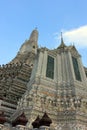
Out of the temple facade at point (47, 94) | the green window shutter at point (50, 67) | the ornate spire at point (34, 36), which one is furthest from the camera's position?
the ornate spire at point (34, 36)

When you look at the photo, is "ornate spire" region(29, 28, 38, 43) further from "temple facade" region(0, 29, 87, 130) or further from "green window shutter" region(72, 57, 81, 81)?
"green window shutter" region(72, 57, 81, 81)

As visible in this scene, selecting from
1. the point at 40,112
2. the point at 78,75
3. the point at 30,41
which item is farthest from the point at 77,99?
the point at 30,41

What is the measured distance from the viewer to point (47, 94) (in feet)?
108

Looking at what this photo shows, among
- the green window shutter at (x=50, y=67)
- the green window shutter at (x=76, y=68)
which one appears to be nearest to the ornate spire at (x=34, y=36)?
the green window shutter at (x=76, y=68)

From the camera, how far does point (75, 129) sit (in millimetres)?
26734

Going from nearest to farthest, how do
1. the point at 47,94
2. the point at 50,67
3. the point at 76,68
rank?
the point at 47,94
the point at 50,67
the point at 76,68

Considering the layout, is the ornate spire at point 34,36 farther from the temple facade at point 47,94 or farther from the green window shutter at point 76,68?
the green window shutter at point 76,68

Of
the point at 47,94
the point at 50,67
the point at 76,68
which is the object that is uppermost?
the point at 76,68

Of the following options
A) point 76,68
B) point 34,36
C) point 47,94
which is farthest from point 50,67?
point 34,36

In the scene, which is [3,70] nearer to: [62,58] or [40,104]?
[62,58]

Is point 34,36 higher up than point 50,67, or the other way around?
point 34,36

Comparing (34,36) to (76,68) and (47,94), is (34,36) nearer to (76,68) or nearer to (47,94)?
(76,68)

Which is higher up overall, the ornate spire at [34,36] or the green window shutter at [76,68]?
the ornate spire at [34,36]

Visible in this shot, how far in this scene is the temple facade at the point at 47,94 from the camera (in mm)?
26920
